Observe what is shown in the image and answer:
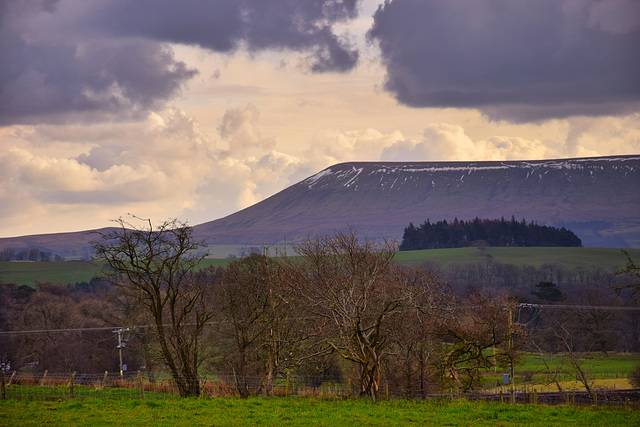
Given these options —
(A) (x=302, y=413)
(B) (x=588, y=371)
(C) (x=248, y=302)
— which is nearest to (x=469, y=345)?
(C) (x=248, y=302)

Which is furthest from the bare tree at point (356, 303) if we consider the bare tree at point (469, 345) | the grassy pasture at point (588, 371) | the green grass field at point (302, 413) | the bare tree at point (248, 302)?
the grassy pasture at point (588, 371)

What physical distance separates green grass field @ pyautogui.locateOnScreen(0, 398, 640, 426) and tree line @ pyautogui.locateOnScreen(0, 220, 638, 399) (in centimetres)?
370

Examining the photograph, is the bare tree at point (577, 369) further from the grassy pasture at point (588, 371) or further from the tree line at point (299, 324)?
the tree line at point (299, 324)

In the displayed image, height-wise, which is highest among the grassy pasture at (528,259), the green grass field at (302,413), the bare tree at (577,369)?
the grassy pasture at (528,259)

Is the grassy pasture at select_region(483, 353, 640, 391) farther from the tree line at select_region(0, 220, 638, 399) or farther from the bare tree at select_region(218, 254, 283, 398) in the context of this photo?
the bare tree at select_region(218, 254, 283, 398)

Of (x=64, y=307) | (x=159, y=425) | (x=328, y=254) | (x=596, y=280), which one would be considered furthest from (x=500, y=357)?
(x=596, y=280)

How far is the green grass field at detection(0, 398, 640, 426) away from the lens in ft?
66.9

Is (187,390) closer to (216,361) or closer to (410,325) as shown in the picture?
(410,325)

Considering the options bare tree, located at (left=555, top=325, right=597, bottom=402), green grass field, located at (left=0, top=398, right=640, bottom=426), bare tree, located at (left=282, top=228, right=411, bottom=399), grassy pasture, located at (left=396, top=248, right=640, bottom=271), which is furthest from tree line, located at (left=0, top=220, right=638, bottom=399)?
grassy pasture, located at (left=396, top=248, right=640, bottom=271)

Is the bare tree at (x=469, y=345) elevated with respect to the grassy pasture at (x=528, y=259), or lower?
lower

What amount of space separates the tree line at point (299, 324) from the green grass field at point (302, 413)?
Result: 3.70 metres

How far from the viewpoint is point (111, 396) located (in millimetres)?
29797

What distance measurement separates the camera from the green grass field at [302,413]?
20.4 m

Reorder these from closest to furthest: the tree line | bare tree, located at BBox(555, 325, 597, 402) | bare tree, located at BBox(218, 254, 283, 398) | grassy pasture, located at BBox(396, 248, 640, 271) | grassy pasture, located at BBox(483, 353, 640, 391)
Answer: the tree line
bare tree, located at BBox(555, 325, 597, 402)
bare tree, located at BBox(218, 254, 283, 398)
grassy pasture, located at BBox(483, 353, 640, 391)
grassy pasture, located at BBox(396, 248, 640, 271)
